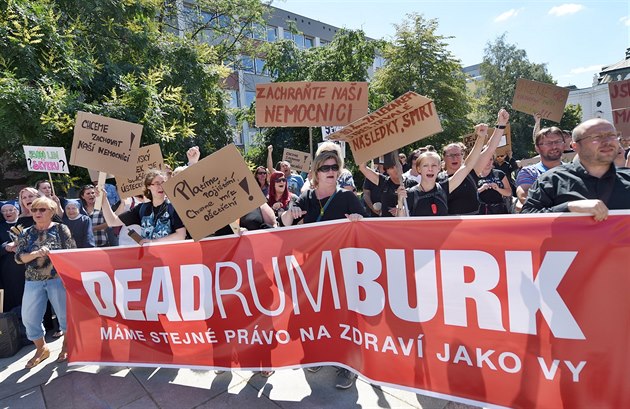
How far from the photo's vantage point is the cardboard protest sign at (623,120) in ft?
15.9

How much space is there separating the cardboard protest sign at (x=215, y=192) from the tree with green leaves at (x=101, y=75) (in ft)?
20.1

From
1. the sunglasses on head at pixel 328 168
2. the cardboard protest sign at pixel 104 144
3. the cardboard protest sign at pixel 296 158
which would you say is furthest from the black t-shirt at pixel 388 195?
the cardboard protest sign at pixel 296 158

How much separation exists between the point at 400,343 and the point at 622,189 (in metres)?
1.69

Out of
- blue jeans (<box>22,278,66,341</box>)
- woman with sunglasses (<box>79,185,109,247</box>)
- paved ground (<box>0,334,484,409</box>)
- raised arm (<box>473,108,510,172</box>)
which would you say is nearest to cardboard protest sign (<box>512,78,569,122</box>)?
raised arm (<box>473,108,510,172</box>)

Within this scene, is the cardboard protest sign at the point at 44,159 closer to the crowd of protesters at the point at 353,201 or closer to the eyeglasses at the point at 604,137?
the crowd of protesters at the point at 353,201

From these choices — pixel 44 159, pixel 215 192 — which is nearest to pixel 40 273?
pixel 215 192

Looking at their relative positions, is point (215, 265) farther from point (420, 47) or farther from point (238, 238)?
point (420, 47)

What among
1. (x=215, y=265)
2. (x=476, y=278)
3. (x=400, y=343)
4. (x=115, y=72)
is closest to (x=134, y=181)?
(x=215, y=265)

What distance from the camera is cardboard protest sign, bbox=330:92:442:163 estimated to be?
3230 mm

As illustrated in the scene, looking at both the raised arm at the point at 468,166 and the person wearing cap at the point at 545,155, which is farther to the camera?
the person wearing cap at the point at 545,155

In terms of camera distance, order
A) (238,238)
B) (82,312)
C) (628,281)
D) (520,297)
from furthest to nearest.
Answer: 1. (82,312)
2. (238,238)
3. (520,297)
4. (628,281)

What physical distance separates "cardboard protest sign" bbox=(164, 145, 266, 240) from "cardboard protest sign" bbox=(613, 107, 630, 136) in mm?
4899

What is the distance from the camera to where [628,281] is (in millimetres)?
1949

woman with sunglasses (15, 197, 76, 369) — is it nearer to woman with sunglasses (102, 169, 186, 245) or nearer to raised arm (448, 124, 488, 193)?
woman with sunglasses (102, 169, 186, 245)
